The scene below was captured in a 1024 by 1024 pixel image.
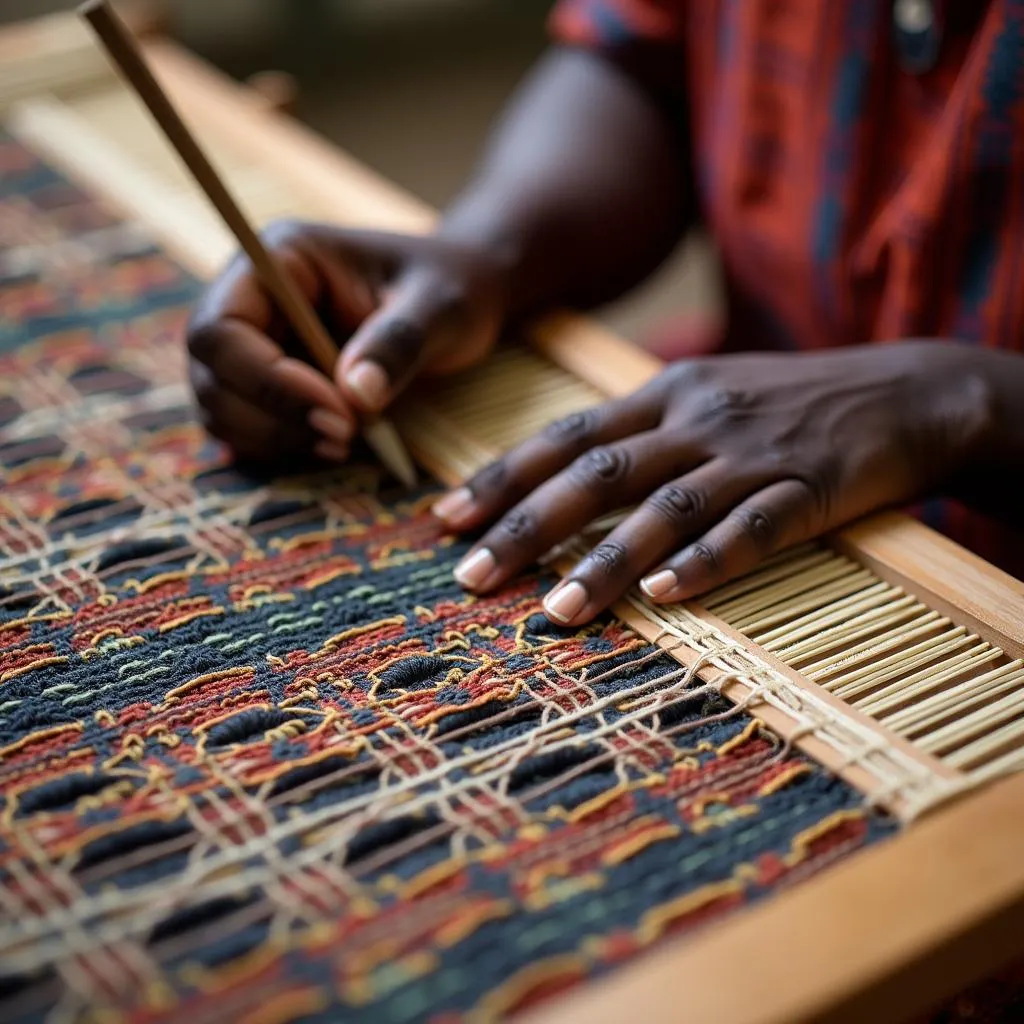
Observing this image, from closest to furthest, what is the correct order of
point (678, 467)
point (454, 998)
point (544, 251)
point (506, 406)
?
point (454, 998), point (678, 467), point (506, 406), point (544, 251)

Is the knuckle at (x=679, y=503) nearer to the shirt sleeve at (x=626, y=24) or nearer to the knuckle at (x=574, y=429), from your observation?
the knuckle at (x=574, y=429)

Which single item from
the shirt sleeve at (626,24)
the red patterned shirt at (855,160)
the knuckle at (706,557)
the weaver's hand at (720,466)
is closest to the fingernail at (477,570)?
the weaver's hand at (720,466)

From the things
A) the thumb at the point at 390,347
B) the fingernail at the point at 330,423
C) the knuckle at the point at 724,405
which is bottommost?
the fingernail at the point at 330,423

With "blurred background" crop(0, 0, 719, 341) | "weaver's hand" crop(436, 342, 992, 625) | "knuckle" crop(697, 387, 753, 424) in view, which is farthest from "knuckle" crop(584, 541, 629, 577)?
"blurred background" crop(0, 0, 719, 341)

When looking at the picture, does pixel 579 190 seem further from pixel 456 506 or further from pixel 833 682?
pixel 833 682

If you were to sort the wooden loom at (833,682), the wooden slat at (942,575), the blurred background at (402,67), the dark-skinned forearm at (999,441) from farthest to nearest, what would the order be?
the blurred background at (402,67) → the dark-skinned forearm at (999,441) → the wooden slat at (942,575) → the wooden loom at (833,682)

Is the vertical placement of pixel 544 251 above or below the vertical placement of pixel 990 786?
above

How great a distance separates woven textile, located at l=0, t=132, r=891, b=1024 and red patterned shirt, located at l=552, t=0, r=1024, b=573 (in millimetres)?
393

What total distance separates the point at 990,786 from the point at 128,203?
2.71ft

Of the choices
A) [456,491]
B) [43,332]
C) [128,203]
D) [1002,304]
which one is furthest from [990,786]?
[128,203]

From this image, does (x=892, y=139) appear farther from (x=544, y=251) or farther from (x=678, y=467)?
(x=678, y=467)

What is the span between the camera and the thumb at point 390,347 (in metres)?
0.73

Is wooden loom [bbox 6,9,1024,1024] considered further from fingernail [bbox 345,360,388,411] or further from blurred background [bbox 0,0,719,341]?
blurred background [bbox 0,0,719,341]

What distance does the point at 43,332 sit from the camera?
2.93 feet
